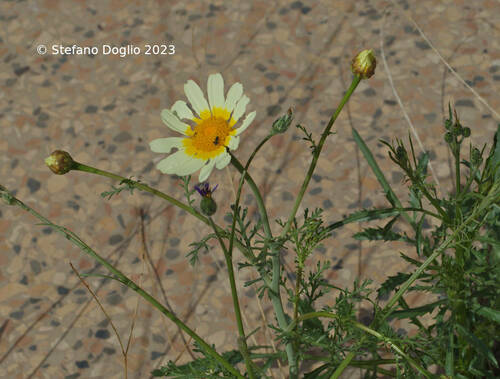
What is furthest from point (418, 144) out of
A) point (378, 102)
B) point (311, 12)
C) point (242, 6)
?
point (242, 6)

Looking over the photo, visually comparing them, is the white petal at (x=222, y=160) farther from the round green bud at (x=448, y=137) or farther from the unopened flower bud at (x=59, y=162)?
the round green bud at (x=448, y=137)

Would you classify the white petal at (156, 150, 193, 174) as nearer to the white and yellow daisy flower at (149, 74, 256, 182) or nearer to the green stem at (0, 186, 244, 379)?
the white and yellow daisy flower at (149, 74, 256, 182)

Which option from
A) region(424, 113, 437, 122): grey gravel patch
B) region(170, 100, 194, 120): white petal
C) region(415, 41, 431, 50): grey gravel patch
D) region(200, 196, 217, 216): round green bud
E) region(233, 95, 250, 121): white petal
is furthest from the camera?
region(415, 41, 431, 50): grey gravel patch

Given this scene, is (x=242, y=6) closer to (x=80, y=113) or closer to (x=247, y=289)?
(x=80, y=113)

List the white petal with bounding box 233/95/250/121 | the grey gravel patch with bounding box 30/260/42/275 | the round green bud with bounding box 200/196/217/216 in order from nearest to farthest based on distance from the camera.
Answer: the round green bud with bounding box 200/196/217/216 → the white petal with bounding box 233/95/250/121 → the grey gravel patch with bounding box 30/260/42/275

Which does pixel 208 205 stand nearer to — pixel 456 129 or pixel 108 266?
pixel 108 266

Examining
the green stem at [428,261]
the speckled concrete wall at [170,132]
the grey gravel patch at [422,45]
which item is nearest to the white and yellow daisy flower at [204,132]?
the green stem at [428,261]

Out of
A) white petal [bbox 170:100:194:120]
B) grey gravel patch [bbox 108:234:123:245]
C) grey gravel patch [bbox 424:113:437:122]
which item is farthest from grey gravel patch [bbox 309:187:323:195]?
white petal [bbox 170:100:194:120]
